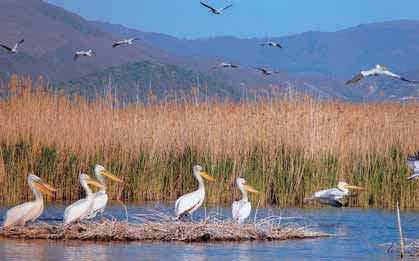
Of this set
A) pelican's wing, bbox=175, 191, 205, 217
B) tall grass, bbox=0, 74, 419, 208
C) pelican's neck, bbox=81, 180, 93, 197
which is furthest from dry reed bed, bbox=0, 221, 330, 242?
tall grass, bbox=0, 74, 419, 208

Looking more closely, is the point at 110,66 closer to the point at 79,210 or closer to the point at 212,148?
the point at 212,148

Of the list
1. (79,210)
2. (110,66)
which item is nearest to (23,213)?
(79,210)

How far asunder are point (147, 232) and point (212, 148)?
5064 millimetres

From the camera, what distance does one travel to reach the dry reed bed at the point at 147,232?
13.0m

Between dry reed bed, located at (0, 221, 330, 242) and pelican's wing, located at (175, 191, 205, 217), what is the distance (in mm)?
793

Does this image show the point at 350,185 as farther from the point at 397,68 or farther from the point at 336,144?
the point at 397,68

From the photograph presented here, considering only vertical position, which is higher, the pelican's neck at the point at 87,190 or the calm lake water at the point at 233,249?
the pelican's neck at the point at 87,190

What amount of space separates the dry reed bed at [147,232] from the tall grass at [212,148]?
414 centimetres

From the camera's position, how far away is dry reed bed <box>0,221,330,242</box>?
13.0 metres

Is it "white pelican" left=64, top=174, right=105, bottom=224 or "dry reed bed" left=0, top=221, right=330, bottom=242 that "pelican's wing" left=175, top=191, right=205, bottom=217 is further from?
"white pelican" left=64, top=174, right=105, bottom=224

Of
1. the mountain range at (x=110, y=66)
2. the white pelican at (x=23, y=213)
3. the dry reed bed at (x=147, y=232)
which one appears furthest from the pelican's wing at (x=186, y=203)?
the mountain range at (x=110, y=66)

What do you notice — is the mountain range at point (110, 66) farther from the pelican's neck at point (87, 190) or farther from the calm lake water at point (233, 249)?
the calm lake water at point (233, 249)

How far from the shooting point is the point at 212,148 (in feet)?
59.0

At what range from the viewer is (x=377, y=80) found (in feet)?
419
